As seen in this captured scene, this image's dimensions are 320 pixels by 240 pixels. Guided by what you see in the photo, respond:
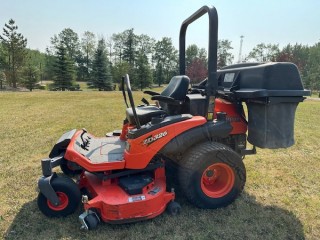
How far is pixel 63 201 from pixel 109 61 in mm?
40842

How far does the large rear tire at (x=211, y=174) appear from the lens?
305 centimetres

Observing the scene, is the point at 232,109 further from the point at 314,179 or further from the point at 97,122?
the point at 97,122

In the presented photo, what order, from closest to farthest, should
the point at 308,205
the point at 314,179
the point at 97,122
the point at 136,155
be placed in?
the point at 136,155 → the point at 308,205 → the point at 314,179 → the point at 97,122

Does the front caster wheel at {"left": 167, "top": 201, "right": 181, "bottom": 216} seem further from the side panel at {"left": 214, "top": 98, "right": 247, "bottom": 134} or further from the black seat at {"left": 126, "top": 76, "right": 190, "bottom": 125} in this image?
the side panel at {"left": 214, "top": 98, "right": 247, "bottom": 134}

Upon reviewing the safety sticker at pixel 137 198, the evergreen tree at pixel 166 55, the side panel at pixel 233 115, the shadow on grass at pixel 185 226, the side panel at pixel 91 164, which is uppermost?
the evergreen tree at pixel 166 55

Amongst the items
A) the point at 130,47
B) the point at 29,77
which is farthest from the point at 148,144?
the point at 130,47

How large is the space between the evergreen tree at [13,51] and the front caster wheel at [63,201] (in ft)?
135

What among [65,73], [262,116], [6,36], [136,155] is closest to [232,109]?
[262,116]

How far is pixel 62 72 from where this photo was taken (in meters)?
36.5

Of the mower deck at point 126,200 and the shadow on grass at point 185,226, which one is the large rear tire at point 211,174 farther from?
the mower deck at point 126,200

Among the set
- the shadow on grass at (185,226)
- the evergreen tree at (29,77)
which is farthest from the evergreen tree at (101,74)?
the shadow on grass at (185,226)

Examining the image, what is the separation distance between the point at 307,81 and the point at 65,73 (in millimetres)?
39939

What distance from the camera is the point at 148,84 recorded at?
42000 mm

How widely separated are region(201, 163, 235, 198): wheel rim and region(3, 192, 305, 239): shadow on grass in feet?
0.69
